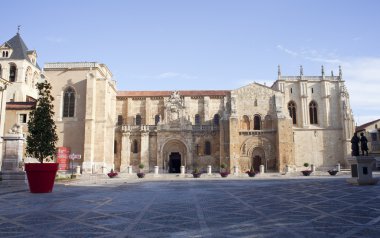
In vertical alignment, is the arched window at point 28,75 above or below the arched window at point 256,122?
above

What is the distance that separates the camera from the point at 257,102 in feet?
141

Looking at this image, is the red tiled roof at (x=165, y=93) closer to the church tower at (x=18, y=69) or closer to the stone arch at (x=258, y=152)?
the stone arch at (x=258, y=152)

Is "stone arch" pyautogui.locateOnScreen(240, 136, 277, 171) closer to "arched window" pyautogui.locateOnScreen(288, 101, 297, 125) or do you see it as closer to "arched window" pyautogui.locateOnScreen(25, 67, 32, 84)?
"arched window" pyautogui.locateOnScreen(288, 101, 297, 125)

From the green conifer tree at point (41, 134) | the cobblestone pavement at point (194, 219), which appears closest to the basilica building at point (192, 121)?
the green conifer tree at point (41, 134)

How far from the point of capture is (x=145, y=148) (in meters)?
42.9

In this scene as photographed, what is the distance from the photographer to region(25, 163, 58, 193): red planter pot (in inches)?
506

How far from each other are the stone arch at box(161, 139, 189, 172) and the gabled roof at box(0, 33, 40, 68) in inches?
1062

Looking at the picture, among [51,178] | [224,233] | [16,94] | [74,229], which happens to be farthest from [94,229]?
[16,94]

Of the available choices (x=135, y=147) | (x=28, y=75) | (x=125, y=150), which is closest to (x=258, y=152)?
(x=135, y=147)

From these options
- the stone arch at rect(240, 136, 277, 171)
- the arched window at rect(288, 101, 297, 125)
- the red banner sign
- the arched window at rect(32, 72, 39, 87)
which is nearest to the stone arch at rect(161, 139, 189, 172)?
the stone arch at rect(240, 136, 277, 171)

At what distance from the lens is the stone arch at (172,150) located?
43.0 m

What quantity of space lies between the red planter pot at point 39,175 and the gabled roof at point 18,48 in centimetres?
4263

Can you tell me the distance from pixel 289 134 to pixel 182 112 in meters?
14.7

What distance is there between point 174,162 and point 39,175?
3154cm
